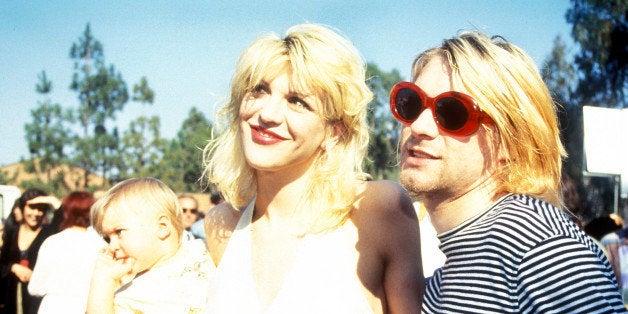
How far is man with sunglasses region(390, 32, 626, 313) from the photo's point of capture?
1.49 metres

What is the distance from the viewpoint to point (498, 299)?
1486mm

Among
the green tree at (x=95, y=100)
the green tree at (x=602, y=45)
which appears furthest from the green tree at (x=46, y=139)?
the green tree at (x=602, y=45)

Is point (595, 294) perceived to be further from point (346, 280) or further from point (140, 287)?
point (140, 287)

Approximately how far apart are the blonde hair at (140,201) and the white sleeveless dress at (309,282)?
0.44 meters

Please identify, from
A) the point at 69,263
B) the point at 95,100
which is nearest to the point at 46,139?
the point at 95,100

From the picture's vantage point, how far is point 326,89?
2.36m

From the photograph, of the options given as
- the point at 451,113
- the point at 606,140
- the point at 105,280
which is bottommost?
the point at 105,280

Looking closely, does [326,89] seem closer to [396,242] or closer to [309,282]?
[396,242]

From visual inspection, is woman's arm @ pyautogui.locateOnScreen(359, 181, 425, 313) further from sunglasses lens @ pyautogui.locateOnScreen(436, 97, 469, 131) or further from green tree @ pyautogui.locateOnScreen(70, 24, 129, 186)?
green tree @ pyautogui.locateOnScreen(70, 24, 129, 186)

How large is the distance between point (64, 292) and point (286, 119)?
2982 mm

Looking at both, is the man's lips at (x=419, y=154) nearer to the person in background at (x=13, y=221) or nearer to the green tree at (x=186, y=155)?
the person in background at (x=13, y=221)

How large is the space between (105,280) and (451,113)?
1.73 meters

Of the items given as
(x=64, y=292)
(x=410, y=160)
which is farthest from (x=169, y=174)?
(x=410, y=160)

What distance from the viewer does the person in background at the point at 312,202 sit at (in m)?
2.28
